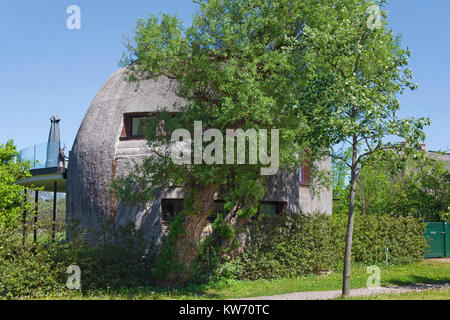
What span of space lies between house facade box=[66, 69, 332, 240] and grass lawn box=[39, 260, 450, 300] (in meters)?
3.17

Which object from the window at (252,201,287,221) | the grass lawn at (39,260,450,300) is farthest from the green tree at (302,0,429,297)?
the window at (252,201,287,221)

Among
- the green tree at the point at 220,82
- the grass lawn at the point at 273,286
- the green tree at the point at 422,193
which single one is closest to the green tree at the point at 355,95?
the green tree at the point at 220,82

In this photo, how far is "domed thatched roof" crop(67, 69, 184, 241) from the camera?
1928 centimetres

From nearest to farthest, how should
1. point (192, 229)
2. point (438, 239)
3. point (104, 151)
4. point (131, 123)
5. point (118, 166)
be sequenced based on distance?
point (192, 229), point (118, 166), point (104, 151), point (131, 123), point (438, 239)

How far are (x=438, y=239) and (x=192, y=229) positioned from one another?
17.5m

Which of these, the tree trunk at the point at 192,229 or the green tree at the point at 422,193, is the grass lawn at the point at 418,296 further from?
the green tree at the point at 422,193

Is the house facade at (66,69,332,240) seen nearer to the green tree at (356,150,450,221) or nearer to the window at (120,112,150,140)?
the window at (120,112,150,140)

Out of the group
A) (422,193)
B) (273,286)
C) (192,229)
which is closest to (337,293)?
(273,286)

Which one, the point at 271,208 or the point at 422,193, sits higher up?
the point at 422,193

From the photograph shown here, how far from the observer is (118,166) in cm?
1934

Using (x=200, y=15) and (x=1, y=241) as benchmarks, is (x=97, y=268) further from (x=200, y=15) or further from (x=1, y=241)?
(x=200, y=15)

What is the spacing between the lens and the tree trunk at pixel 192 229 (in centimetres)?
1617

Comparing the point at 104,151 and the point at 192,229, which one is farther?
the point at 104,151

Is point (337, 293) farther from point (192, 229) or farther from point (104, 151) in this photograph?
point (104, 151)
